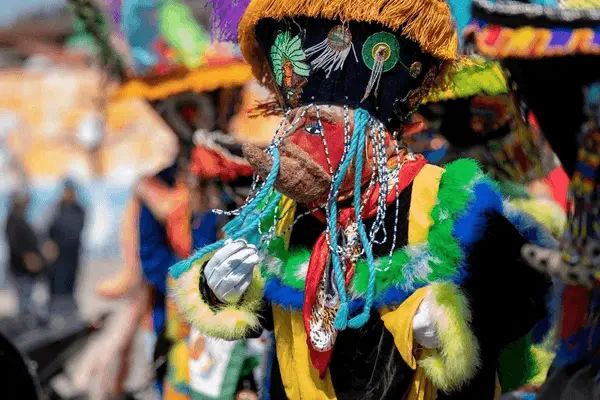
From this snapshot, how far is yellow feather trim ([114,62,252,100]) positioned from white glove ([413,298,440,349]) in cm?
239

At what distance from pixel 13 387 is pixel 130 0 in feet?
6.75

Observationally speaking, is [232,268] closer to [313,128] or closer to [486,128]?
[313,128]

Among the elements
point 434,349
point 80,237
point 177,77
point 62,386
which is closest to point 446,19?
point 434,349

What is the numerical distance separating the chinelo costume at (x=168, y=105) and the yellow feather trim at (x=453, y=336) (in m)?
1.70

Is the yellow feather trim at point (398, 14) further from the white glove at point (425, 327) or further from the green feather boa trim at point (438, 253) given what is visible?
the white glove at point (425, 327)

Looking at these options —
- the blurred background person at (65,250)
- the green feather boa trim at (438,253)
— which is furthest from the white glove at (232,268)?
the blurred background person at (65,250)

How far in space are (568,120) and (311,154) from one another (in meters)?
0.61

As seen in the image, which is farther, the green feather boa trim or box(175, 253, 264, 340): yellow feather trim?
box(175, 253, 264, 340): yellow feather trim

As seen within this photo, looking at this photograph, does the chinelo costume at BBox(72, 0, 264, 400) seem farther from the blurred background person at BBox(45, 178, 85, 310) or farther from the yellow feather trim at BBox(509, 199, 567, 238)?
the blurred background person at BBox(45, 178, 85, 310)

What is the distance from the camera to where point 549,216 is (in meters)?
2.47

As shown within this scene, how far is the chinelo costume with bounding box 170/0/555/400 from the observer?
6.82 ft

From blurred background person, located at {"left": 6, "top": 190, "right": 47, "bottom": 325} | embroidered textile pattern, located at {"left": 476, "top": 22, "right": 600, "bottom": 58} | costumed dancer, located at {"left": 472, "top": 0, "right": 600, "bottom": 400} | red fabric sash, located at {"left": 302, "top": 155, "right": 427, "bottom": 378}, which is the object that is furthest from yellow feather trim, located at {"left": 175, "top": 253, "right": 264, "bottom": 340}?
blurred background person, located at {"left": 6, "top": 190, "right": 47, "bottom": 325}

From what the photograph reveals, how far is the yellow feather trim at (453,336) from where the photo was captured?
203 centimetres

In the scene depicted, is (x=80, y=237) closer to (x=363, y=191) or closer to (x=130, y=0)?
(x=130, y=0)
